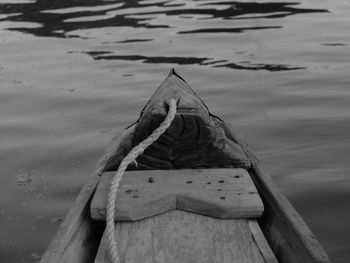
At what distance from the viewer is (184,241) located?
94.8 inches

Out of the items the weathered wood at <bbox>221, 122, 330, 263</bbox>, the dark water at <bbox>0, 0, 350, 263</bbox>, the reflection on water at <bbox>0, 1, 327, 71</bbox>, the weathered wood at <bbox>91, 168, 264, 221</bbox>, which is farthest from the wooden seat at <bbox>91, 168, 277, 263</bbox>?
the reflection on water at <bbox>0, 1, 327, 71</bbox>

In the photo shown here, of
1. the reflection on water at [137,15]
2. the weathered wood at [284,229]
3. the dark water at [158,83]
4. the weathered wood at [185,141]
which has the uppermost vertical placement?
the weathered wood at [185,141]

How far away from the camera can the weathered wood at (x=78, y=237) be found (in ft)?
7.61

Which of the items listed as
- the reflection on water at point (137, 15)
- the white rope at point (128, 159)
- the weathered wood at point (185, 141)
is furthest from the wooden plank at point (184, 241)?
the reflection on water at point (137, 15)

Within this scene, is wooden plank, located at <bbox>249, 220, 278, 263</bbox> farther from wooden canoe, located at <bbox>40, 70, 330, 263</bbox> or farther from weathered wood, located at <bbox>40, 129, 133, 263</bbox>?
weathered wood, located at <bbox>40, 129, 133, 263</bbox>

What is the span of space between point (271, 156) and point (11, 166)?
91.5 inches

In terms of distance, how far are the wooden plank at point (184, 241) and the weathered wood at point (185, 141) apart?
37cm

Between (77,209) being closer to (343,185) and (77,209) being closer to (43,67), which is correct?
(343,185)

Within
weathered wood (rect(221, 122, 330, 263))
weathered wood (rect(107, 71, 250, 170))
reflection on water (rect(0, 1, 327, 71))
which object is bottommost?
reflection on water (rect(0, 1, 327, 71))

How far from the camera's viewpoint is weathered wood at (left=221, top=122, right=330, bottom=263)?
7.35ft

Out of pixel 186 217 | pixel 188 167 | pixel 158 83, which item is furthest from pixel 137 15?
pixel 186 217

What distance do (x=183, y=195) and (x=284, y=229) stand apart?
506 mm

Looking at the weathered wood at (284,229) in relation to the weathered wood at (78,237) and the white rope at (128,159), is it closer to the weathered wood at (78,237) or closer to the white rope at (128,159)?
the white rope at (128,159)

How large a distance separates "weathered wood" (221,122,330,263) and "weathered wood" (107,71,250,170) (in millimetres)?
214
